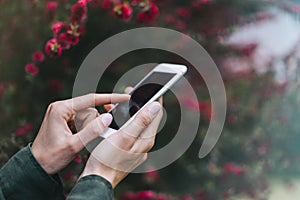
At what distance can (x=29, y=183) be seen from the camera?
768 mm

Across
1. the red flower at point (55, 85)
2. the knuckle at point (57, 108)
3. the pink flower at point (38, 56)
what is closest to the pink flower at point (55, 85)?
the red flower at point (55, 85)

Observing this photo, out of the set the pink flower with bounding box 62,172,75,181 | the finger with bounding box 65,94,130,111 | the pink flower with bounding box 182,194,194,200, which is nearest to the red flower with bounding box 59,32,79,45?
the pink flower with bounding box 62,172,75,181

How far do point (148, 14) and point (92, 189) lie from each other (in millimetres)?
789

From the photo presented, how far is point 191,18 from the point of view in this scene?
5.73ft

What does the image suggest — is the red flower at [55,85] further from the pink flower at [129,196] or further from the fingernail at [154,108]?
the fingernail at [154,108]

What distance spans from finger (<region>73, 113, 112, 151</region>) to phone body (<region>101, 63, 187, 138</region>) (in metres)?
0.02

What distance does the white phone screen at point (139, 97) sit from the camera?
82cm

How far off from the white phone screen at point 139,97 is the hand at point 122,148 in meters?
0.07

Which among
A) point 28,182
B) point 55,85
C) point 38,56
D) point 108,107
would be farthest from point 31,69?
point 28,182

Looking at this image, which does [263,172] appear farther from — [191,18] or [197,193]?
[191,18]

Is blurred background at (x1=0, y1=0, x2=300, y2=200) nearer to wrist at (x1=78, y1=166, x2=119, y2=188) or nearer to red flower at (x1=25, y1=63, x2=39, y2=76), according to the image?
red flower at (x1=25, y1=63, x2=39, y2=76)

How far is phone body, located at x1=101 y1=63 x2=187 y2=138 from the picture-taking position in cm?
82

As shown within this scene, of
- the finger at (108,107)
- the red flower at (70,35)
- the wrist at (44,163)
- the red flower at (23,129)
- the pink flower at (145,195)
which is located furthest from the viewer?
the pink flower at (145,195)

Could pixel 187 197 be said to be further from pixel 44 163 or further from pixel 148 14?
pixel 44 163
